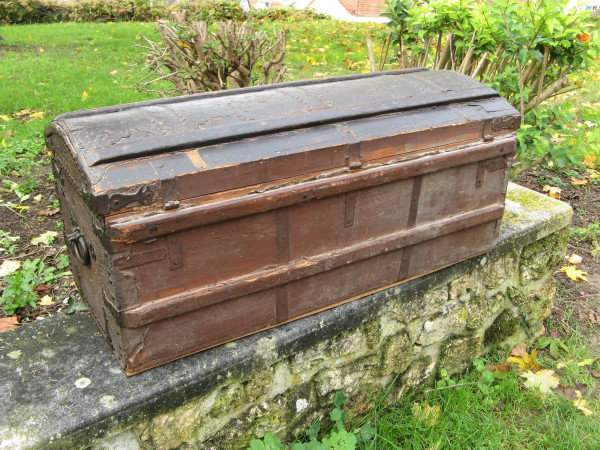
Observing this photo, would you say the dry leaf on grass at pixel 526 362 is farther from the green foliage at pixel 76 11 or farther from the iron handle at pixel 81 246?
the green foliage at pixel 76 11

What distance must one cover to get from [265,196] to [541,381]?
1839 mm

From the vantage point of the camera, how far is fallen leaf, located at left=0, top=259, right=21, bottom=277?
2.89m

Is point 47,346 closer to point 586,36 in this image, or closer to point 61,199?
point 61,199

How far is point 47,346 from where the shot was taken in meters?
1.86

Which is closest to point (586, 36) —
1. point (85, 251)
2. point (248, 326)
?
point (248, 326)

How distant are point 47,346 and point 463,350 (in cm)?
193

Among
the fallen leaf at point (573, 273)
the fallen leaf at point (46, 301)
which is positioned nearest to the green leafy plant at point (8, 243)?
the fallen leaf at point (46, 301)

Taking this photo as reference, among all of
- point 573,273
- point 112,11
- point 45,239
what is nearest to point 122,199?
point 45,239

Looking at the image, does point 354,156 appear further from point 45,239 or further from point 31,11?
point 31,11

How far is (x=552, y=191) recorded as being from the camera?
423cm

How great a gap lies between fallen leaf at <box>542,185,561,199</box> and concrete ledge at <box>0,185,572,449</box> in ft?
5.40

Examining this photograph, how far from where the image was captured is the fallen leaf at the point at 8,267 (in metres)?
2.89

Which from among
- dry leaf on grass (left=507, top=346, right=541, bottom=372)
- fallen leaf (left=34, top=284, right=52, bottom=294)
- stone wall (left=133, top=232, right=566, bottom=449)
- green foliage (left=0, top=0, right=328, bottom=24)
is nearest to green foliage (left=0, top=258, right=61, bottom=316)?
fallen leaf (left=34, top=284, right=52, bottom=294)

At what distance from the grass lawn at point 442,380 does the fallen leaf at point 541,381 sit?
34mm
